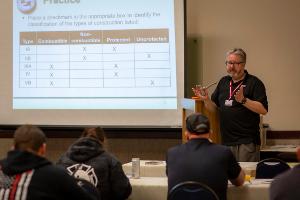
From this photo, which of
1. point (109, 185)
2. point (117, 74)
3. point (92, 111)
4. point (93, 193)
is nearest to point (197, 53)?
point (117, 74)

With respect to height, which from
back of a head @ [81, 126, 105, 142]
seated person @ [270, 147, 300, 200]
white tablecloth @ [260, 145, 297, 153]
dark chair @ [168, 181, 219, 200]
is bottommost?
dark chair @ [168, 181, 219, 200]

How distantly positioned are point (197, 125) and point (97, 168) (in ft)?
2.21

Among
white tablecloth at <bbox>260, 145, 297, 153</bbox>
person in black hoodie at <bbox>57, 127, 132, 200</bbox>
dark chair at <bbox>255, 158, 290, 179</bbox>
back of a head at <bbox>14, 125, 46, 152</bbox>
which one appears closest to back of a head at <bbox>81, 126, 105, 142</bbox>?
person in black hoodie at <bbox>57, 127, 132, 200</bbox>

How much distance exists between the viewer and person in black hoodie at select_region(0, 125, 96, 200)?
2369mm

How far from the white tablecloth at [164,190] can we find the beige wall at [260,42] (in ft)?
7.19

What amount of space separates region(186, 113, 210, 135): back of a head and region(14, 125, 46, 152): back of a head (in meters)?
1.01

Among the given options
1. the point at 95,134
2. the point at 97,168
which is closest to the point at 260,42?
the point at 95,134

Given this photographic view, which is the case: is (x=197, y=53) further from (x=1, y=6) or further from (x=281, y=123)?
(x=1, y=6)

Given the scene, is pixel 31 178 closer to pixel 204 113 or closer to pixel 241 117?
pixel 204 113

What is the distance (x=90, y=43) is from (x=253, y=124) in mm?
2022

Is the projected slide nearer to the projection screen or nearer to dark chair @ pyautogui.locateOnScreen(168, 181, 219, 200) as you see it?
the projection screen

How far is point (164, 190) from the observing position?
10.6ft

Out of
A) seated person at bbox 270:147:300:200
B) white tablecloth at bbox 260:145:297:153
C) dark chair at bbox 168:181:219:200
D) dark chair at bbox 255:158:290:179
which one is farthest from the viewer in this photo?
white tablecloth at bbox 260:145:297:153

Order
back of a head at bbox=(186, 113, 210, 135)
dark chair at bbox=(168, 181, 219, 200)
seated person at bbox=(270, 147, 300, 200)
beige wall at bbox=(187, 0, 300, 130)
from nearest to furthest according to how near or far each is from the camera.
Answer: seated person at bbox=(270, 147, 300, 200)
dark chair at bbox=(168, 181, 219, 200)
back of a head at bbox=(186, 113, 210, 135)
beige wall at bbox=(187, 0, 300, 130)
